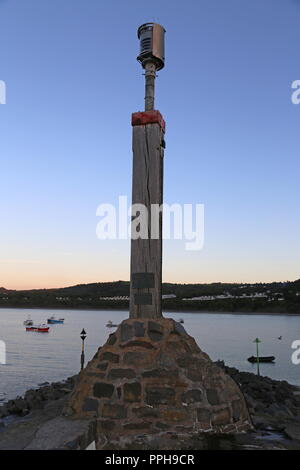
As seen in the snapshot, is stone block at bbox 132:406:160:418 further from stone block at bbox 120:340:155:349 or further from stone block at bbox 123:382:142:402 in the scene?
stone block at bbox 120:340:155:349

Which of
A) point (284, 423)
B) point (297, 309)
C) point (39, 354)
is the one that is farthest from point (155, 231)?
point (297, 309)

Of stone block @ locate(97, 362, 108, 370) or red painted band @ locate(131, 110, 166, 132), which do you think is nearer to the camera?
stone block @ locate(97, 362, 108, 370)

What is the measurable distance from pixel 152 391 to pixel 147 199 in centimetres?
358

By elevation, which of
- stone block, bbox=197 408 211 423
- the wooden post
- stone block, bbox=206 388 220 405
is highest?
the wooden post

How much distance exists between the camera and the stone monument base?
6957mm

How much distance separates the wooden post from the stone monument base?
0.43 metres

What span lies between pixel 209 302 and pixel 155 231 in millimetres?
184472

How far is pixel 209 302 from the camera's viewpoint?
617 ft

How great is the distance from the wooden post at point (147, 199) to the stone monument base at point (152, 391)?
0.43 meters

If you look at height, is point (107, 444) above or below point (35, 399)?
above

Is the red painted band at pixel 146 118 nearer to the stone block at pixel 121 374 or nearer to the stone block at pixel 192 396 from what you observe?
the stone block at pixel 121 374

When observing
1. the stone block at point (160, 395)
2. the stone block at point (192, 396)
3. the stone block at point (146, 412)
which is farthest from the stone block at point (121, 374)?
the stone block at point (192, 396)

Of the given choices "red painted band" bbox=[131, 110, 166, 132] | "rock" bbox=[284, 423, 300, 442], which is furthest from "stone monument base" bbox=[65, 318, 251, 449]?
"red painted band" bbox=[131, 110, 166, 132]

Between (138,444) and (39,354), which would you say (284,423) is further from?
(39,354)
